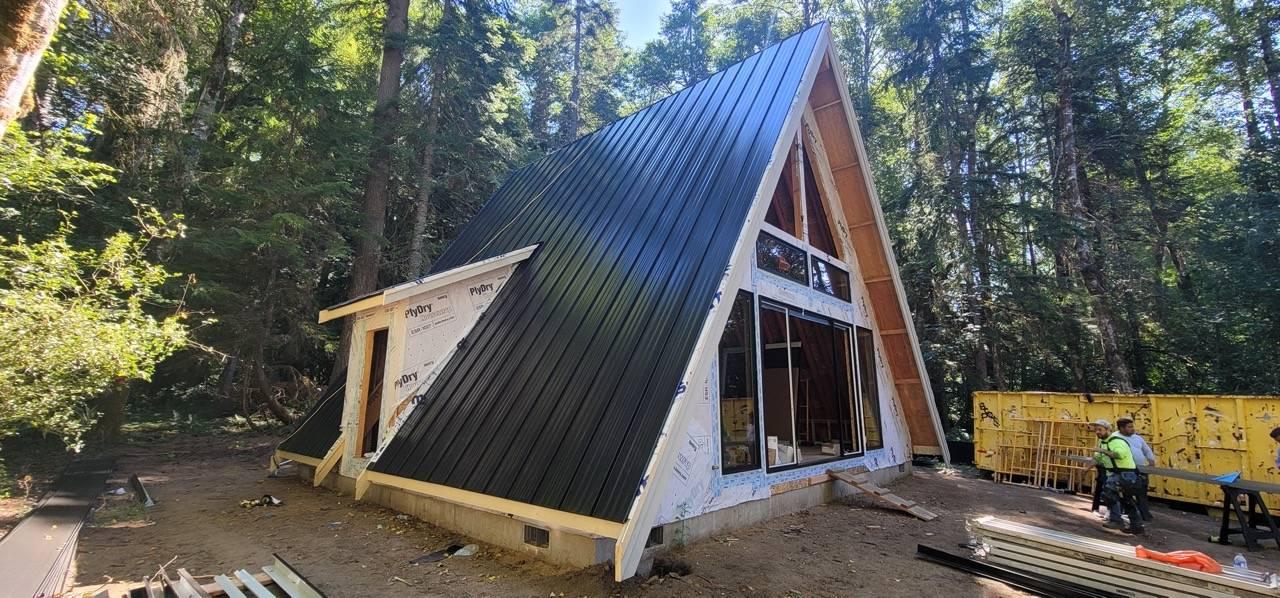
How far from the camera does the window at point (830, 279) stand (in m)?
7.58

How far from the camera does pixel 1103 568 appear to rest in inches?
168

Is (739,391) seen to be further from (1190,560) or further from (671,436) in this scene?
(1190,560)

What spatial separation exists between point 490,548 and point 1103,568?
5281 millimetres

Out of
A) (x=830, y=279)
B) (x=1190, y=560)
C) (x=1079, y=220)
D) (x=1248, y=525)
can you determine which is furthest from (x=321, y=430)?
(x=1079, y=220)

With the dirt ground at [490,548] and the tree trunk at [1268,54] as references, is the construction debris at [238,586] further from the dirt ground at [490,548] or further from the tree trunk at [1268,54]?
the tree trunk at [1268,54]

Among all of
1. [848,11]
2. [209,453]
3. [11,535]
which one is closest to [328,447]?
[11,535]

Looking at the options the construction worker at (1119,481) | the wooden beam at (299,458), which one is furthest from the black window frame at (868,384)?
the wooden beam at (299,458)

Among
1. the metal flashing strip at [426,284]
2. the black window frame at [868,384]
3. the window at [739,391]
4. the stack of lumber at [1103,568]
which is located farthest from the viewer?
the black window frame at [868,384]

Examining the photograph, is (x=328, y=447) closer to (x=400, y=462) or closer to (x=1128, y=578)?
(x=400, y=462)

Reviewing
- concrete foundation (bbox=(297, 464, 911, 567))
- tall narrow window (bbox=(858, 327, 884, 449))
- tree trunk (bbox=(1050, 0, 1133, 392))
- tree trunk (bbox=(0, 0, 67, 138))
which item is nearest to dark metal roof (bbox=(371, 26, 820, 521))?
concrete foundation (bbox=(297, 464, 911, 567))

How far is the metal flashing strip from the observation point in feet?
19.6

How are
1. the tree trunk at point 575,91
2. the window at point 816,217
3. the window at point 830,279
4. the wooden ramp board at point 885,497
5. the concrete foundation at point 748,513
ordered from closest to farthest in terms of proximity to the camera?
the concrete foundation at point 748,513 → the wooden ramp board at point 885,497 → the window at point 830,279 → the window at point 816,217 → the tree trunk at point 575,91

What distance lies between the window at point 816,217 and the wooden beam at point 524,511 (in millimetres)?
5682

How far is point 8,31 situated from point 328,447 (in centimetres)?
575
